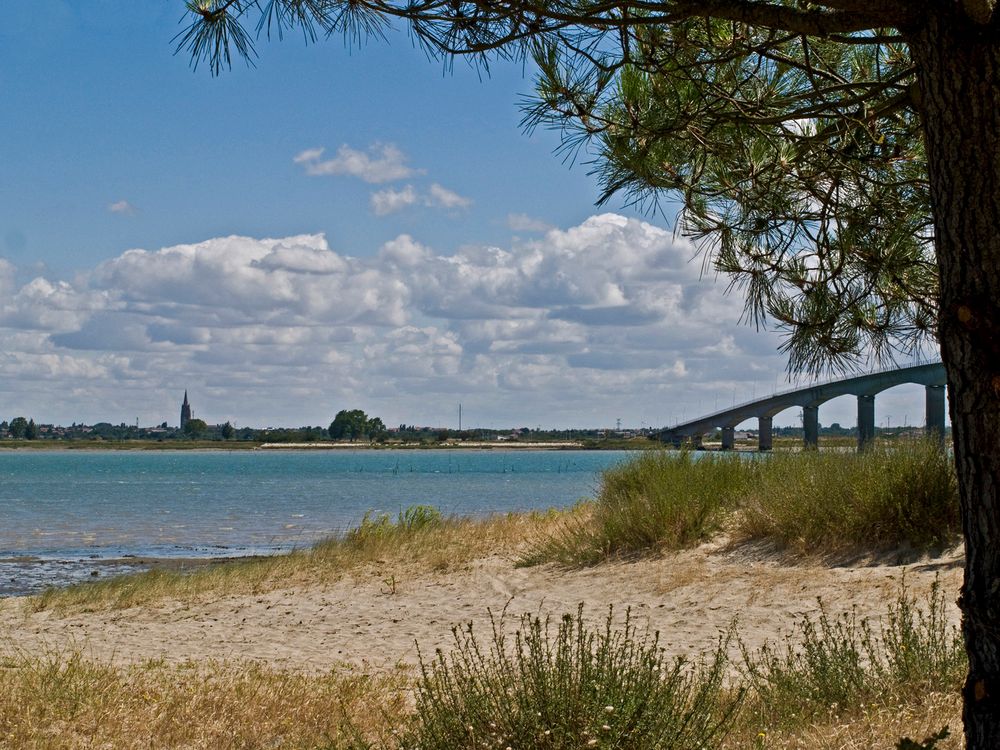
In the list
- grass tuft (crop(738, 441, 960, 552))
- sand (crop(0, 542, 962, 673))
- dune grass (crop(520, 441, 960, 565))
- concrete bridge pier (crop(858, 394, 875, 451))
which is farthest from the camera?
concrete bridge pier (crop(858, 394, 875, 451))

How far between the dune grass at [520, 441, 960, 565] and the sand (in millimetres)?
385

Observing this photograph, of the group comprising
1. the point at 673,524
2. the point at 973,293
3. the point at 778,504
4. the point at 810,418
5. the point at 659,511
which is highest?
the point at 810,418

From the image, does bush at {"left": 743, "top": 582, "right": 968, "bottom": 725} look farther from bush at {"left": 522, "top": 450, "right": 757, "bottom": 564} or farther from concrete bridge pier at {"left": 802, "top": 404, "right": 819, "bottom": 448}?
concrete bridge pier at {"left": 802, "top": 404, "right": 819, "bottom": 448}

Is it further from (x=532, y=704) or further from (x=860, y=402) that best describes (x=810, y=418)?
(x=532, y=704)

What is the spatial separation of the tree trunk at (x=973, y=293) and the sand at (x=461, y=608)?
203 inches

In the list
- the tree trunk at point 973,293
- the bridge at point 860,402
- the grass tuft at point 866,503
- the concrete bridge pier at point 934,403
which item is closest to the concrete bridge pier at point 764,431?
the bridge at point 860,402

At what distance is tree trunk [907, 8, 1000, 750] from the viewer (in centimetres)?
320

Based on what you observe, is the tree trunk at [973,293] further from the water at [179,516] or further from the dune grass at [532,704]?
the water at [179,516]

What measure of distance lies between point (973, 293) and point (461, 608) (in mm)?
8992

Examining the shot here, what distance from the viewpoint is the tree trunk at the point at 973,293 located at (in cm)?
320

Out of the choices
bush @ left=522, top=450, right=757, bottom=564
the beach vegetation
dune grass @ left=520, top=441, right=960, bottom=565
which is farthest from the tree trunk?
the beach vegetation

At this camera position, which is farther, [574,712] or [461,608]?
[461,608]

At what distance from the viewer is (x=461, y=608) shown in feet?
38.0

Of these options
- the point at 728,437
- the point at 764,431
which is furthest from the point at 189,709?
the point at 764,431
